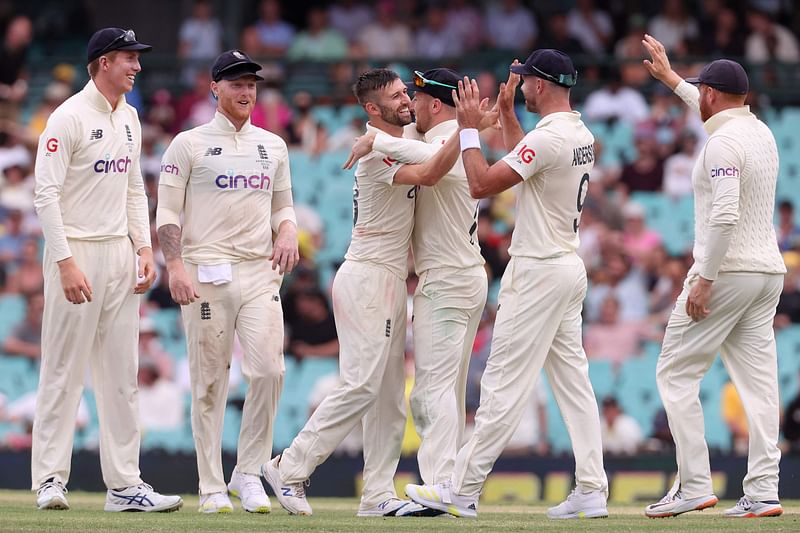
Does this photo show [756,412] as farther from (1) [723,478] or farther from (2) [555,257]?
(1) [723,478]

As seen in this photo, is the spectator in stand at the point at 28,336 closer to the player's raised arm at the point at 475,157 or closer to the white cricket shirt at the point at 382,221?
the white cricket shirt at the point at 382,221

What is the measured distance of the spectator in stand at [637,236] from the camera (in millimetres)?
14914

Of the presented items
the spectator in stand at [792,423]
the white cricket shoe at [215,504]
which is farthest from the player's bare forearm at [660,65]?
the spectator in stand at [792,423]

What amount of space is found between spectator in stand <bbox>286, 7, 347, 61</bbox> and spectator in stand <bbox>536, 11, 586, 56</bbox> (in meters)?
2.54

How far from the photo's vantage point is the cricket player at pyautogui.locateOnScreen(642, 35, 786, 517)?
7.88 metres

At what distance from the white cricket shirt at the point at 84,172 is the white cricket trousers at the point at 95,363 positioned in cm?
13

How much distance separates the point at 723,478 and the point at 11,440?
6.25 metres

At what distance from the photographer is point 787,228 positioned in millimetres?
15102

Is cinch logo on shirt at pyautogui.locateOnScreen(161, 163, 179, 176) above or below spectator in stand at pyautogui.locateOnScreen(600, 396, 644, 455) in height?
above

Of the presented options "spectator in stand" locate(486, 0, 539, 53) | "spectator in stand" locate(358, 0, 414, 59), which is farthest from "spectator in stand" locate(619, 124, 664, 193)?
"spectator in stand" locate(358, 0, 414, 59)

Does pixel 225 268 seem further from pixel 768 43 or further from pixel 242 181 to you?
pixel 768 43

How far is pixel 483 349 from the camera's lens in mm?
13141

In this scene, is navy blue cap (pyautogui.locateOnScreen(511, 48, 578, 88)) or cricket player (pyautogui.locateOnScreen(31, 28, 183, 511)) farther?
cricket player (pyautogui.locateOnScreen(31, 28, 183, 511))

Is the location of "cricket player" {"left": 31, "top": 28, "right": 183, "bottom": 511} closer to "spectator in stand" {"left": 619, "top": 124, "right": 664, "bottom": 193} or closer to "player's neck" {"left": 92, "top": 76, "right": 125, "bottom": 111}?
"player's neck" {"left": 92, "top": 76, "right": 125, "bottom": 111}
